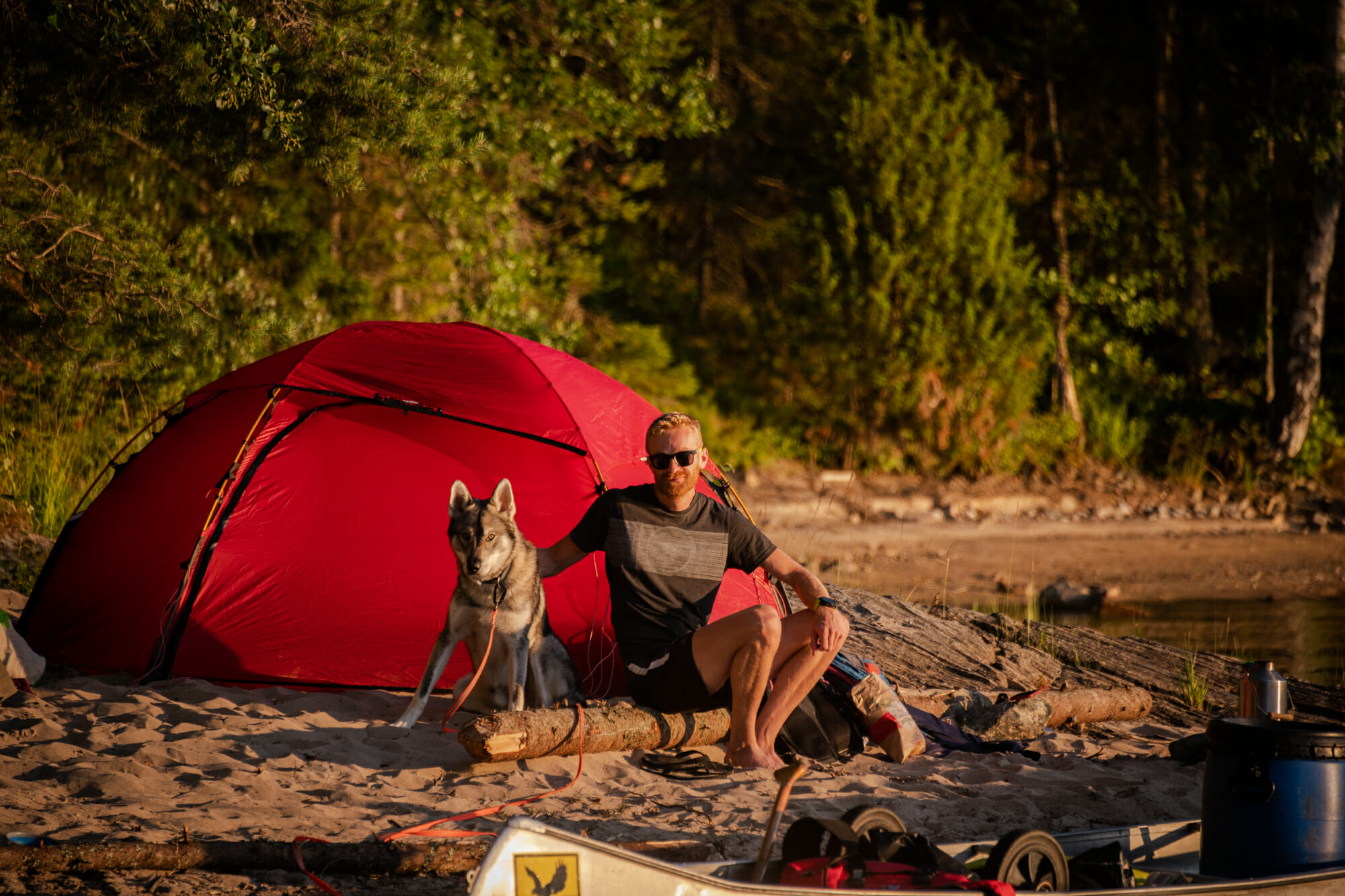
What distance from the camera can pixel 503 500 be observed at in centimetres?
453

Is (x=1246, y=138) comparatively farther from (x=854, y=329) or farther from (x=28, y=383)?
(x=28, y=383)

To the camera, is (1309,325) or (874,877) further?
(1309,325)

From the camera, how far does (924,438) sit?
13219mm

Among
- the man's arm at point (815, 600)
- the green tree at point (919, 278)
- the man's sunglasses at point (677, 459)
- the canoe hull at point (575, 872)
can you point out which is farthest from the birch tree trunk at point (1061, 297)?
the canoe hull at point (575, 872)

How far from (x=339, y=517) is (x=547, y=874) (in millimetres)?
3334

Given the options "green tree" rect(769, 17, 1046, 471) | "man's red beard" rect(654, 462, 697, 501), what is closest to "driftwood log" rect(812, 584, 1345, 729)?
"man's red beard" rect(654, 462, 697, 501)

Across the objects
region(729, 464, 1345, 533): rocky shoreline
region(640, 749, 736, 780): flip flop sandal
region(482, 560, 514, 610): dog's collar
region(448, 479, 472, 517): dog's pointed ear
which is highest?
region(729, 464, 1345, 533): rocky shoreline

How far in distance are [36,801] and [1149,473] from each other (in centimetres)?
1364

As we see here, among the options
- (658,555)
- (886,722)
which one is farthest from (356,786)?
(886,722)

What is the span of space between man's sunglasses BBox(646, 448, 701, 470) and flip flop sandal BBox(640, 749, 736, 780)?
1.18m

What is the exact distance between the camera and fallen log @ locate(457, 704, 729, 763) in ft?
12.8

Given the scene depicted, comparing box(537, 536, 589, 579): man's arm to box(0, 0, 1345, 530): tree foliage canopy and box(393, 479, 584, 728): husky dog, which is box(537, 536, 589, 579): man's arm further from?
box(0, 0, 1345, 530): tree foliage canopy

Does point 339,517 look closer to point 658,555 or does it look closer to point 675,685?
point 658,555

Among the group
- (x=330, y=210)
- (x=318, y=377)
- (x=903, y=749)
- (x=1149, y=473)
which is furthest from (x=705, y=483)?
(x=1149, y=473)
